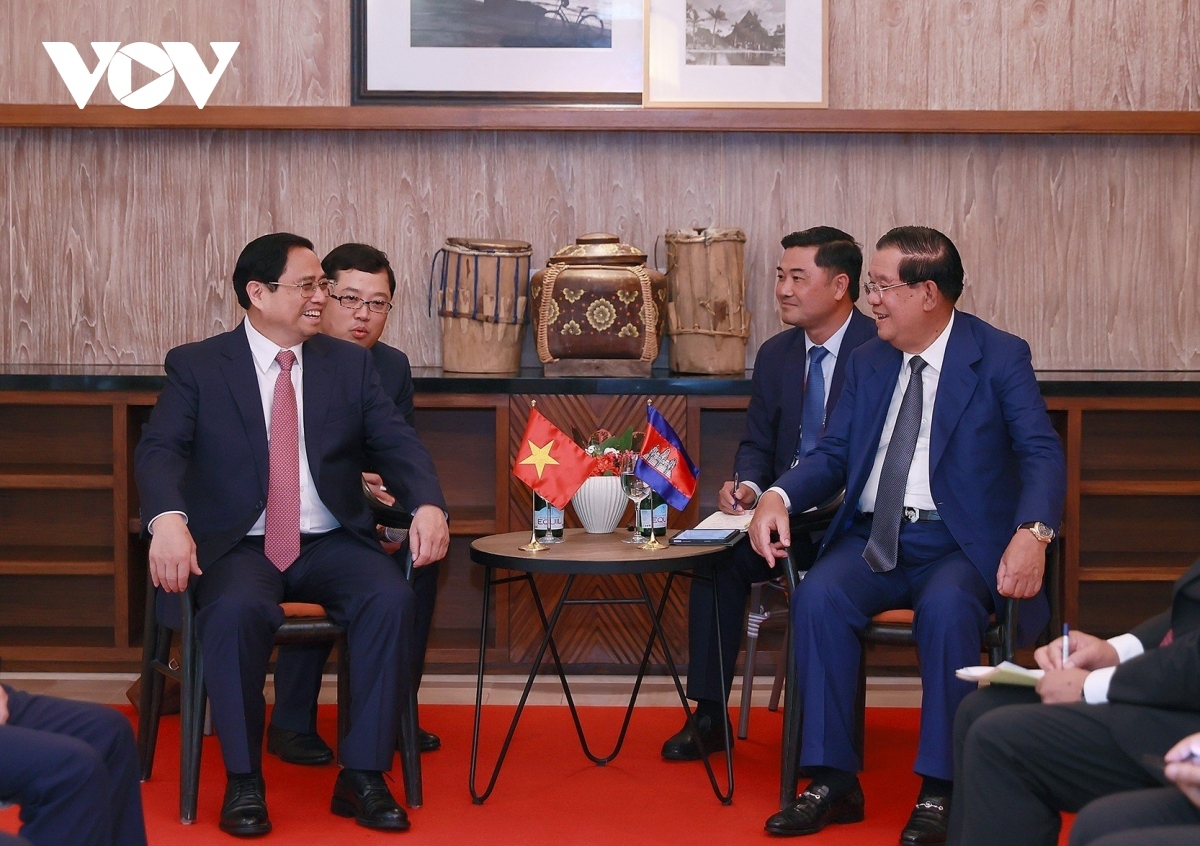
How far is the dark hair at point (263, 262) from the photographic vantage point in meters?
3.35

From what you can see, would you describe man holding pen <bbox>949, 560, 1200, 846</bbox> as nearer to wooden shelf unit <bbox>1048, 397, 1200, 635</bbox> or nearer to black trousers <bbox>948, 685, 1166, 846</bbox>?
black trousers <bbox>948, 685, 1166, 846</bbox>

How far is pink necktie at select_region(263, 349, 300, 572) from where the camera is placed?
3275mm

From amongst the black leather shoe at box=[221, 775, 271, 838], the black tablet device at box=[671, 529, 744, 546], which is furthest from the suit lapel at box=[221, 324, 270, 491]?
the black tablet device at box=[671, 529, 744, 546]

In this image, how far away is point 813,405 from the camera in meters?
3.81

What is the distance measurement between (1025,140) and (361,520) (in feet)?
9.36

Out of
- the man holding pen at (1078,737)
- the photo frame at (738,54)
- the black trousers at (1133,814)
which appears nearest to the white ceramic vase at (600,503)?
the man holding pen at (1078,737)

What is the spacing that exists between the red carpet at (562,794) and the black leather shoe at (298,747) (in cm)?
3

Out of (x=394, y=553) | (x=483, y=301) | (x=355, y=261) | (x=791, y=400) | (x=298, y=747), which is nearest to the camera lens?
(x=298, y=747)

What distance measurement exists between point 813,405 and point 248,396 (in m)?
1.59

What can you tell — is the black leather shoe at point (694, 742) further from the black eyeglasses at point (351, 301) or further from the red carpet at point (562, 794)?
the black eyeglasses at point (351, 301)

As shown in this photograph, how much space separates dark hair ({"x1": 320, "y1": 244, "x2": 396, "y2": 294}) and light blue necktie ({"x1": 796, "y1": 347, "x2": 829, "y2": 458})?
1303mm

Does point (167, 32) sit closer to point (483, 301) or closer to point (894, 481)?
point (483, 301)

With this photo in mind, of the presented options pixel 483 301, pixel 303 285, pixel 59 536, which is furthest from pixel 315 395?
pixel 59 536

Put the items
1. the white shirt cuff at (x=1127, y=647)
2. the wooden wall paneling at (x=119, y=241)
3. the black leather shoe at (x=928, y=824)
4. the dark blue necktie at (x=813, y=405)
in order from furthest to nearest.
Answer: the wooden wall paneling at (x=119, y=241) < the dark blue necktie at (x=813, y=405) < the black leather shoe at (x=928, y=824) < the white shirt cuff at (x=1127, y=647)
